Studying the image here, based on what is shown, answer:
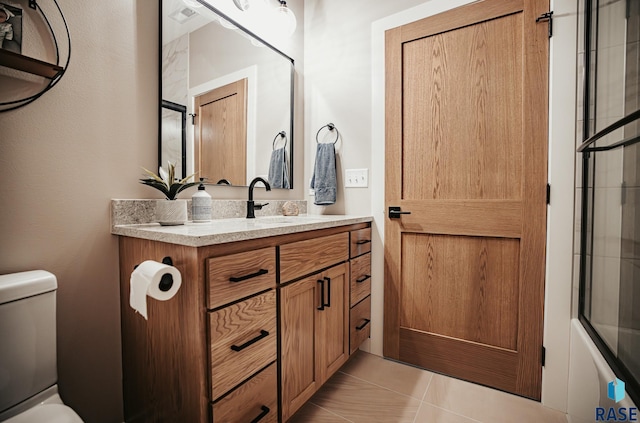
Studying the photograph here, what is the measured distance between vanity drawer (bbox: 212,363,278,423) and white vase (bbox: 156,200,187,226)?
66 cm

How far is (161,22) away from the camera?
1302mm

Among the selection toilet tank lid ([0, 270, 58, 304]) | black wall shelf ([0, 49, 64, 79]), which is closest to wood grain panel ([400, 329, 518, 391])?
toilet tank lid ([0, 270, 58, 304])

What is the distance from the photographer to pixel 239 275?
97cm

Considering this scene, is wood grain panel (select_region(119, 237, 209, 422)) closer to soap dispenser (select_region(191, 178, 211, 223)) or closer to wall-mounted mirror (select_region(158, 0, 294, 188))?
soap dispenser (select_region(191, 178, 211, 223))

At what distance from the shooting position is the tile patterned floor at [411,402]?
4.38ft

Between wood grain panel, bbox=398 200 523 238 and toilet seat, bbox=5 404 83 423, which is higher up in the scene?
wood grain panel, bbox=398 200 523 238

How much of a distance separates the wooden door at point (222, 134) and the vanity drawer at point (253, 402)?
3.22 feet

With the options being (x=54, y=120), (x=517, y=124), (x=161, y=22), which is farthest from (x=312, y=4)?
(x=54, y=120)

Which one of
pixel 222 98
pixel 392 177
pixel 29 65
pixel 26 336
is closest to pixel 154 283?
pixel 26 336

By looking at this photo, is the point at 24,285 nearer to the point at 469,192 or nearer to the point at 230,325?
the point at 230,325

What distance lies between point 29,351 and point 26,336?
47 millimetres

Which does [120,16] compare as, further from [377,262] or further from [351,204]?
[377,262]

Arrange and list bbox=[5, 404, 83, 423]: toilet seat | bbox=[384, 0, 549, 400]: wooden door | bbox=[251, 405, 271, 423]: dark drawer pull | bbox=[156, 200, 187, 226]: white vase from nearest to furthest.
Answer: bbox=[5, 404, 83, 423]: toilet seat, bbox=[251, 405, 271, 423]: dark drawer pull, bbox=[156, 200, 187, 226]: white vase, bbox=[384, 0, 549, 400]: wooden door

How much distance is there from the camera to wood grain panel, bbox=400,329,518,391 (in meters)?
1.50
